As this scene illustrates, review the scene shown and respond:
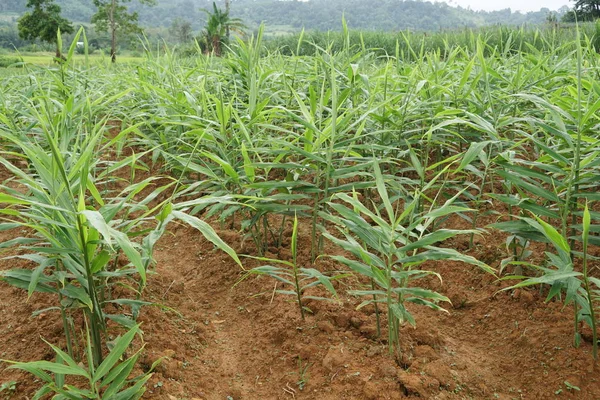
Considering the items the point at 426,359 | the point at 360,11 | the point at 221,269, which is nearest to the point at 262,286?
the point at 221,269

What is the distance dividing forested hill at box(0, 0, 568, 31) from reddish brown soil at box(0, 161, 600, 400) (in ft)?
202

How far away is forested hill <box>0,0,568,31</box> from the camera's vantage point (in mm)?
67125

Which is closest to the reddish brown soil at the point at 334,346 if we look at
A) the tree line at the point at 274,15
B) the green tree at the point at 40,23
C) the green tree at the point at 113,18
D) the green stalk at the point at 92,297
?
the green stalk at the point at 92,297

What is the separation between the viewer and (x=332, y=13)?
72.8 m

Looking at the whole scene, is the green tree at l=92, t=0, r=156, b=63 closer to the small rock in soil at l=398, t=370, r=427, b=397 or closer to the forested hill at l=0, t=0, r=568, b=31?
the forested hill at l=0, t=0, r=568, b=31

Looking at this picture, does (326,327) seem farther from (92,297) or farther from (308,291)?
(92,297)

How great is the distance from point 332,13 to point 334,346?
75970 mm

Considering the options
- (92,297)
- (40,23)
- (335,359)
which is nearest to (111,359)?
(92,297)

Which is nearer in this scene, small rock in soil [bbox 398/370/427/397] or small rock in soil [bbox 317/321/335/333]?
small rock in soil [bbox 398/370/427/397]

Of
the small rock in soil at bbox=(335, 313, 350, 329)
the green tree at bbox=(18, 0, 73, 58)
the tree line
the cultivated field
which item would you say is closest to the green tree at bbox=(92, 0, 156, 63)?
the tree line

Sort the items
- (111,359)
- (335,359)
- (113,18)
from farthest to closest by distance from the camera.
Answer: (113,18) → (335,359) → (111,359)

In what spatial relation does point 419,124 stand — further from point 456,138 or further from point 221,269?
point 221,269

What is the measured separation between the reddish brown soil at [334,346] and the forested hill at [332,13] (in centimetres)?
6153

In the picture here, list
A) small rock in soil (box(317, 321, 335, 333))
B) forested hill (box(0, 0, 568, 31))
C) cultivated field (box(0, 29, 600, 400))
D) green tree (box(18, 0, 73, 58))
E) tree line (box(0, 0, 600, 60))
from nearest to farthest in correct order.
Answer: cultivated field (box(0, 29, 600, 400))
small rock in soil (box(317, 321, 335, 333))
green tree (box(18, 0, 73, 58))
tree line (box(0, 0, 600, 60))
forested hill (box(0, 0, 568, 31))
